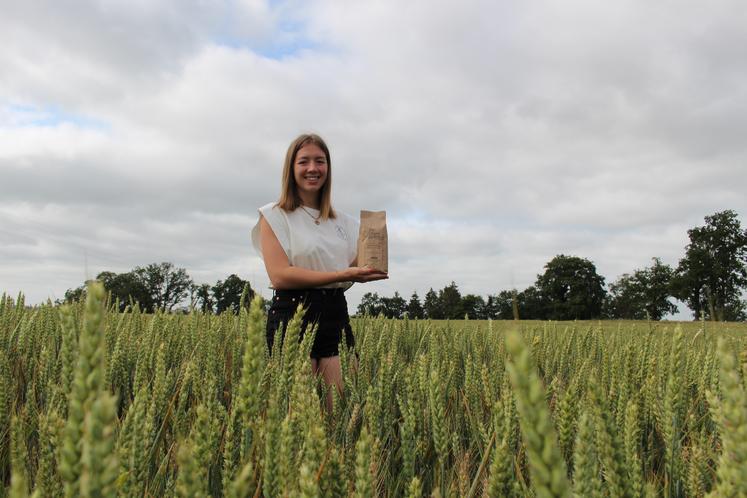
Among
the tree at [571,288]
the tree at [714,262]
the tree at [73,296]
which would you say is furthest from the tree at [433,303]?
the tree at [73,296]

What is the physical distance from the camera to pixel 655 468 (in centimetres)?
206

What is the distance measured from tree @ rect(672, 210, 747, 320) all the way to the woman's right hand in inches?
2545

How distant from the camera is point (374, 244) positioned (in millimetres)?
3324

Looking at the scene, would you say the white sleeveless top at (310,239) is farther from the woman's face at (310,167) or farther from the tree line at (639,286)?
the tree line at (639,286)

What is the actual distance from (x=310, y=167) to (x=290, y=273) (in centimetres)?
80

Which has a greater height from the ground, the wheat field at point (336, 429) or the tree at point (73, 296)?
the tree at point (73, 296)

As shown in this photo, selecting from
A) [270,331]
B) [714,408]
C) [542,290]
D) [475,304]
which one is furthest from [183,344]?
[542,290]

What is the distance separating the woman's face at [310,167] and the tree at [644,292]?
65867 mm

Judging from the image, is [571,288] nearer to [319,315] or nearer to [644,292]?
[644,292]

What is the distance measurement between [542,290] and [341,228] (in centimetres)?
6815

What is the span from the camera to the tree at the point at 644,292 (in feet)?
214

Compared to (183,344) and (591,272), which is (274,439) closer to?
(183,344)

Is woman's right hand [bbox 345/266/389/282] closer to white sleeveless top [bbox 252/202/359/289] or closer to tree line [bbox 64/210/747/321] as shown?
white sleeveless top [bbox 252/202/359/289]

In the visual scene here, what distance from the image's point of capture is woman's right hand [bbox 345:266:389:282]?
3262 mm
